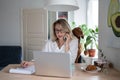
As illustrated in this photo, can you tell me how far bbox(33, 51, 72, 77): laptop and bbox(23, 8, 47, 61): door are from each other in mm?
2920

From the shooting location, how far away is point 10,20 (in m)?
4.62

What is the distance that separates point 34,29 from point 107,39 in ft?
9.14

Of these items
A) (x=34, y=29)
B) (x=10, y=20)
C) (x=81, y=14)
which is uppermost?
(x=81, y=14)

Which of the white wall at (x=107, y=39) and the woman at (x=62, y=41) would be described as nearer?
the white wall at (x=107, y=39)

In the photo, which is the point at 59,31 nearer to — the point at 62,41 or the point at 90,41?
the point at 62,41

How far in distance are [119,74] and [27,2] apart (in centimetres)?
342

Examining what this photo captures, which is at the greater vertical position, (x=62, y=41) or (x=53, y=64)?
(x=62, y=41)

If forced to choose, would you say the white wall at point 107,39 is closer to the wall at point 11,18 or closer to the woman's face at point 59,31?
the woman's face at point 59,31

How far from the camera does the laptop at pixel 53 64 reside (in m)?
1.50

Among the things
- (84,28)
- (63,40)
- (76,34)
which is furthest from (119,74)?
(84,28)

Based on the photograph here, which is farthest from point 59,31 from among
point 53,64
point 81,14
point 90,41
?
point 81,14

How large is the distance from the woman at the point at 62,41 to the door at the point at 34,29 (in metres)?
2.12

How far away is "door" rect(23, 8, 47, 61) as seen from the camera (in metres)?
4.48

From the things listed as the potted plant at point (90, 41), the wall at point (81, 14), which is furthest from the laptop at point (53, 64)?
the wall at point (81, 14)
